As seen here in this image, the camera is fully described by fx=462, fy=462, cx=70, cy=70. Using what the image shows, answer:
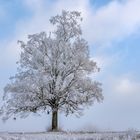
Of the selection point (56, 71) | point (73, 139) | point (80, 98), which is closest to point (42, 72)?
point (56, 71)

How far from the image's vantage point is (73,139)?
20.9 m

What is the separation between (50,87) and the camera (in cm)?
4094

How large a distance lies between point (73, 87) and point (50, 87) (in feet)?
6.69

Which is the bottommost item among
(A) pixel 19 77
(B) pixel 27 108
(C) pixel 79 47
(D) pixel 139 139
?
(D) pixel 139 139

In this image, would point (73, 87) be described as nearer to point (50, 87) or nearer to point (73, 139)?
point (50, 87)

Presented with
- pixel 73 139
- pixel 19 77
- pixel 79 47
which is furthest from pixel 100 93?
pixel 73 139

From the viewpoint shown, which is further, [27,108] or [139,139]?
[27,108]

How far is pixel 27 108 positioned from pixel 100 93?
677cm

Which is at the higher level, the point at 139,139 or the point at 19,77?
the point at 19,77

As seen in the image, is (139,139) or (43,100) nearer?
(139,139)

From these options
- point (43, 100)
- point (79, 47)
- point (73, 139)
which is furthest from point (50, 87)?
point (73, 139)

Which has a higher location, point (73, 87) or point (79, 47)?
point (79, 47)

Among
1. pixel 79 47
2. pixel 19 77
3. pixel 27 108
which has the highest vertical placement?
pixel 79 47

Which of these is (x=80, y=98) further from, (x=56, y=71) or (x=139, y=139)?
(x=139, y=139)
